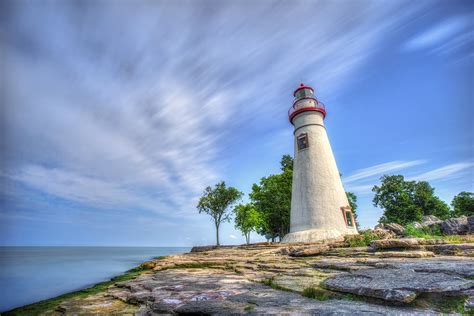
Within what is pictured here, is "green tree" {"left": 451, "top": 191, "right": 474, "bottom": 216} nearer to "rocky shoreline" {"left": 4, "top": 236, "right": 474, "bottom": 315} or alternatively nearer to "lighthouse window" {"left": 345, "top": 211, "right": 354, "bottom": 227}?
"lighthouse window" {"left": 345, "top": 211, "right": 354, "bottom": 227}

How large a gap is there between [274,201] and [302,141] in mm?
14523

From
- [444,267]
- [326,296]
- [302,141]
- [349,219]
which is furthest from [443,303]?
[302,141]

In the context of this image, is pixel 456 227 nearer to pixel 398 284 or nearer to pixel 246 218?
pixel 398 284

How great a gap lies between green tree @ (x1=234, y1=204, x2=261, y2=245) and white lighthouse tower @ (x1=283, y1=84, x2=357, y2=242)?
47.8 ft

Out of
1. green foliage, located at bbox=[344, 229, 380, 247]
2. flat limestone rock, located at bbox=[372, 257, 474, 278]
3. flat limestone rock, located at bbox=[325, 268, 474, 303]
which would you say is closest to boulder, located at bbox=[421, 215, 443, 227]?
green foliage, located at bbox=[344, 229, 380, 247]

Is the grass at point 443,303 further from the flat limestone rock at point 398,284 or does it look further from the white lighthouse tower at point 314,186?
the white lighthouse tower at point 314,186

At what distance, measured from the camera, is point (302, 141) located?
72.2 feet

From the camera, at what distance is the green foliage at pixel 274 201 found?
33812 mm

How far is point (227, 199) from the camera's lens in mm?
39375

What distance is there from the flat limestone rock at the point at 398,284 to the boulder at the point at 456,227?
1585 centimetres

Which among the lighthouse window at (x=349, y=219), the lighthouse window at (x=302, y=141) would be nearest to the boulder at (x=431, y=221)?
the lighthouse window at (x=349, y=219)

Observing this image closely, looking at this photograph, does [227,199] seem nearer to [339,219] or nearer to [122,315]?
[339,219]

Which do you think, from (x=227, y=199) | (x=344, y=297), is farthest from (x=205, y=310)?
(x=227, y=199)

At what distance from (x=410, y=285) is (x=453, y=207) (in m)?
60.2
